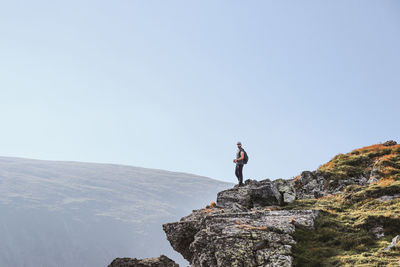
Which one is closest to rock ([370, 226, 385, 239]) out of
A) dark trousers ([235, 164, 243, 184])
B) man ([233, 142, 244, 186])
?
man ([233, 142, 244, 186])

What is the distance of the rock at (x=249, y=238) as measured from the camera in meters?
16.2

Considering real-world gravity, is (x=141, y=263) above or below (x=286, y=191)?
below

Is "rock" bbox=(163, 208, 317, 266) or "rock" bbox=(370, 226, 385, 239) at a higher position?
"rock" bbox=(370, 226, 385, 239)

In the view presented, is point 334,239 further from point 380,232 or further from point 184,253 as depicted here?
point 184,253

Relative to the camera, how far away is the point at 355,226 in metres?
18.3

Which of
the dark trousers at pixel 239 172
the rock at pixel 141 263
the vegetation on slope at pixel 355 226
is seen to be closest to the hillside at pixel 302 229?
the vegetation on slope at pixel 355 226

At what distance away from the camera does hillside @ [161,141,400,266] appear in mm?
15750

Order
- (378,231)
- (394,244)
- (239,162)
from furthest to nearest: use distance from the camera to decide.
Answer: (239,162)
(378,231)
(394,244)

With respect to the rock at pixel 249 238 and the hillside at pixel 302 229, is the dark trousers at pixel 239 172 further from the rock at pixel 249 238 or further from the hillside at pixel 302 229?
the rock at pixel 249 238

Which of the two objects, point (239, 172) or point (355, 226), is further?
point (239, 172)

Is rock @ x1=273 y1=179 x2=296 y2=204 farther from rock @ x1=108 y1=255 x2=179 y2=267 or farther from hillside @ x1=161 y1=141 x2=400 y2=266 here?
rock @ x1=108 y1=255 x2=179 y2=267

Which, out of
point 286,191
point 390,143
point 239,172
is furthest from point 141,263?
point 390,143

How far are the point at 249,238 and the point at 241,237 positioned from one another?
433 mm

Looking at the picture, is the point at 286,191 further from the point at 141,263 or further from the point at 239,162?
the point at 141,263
